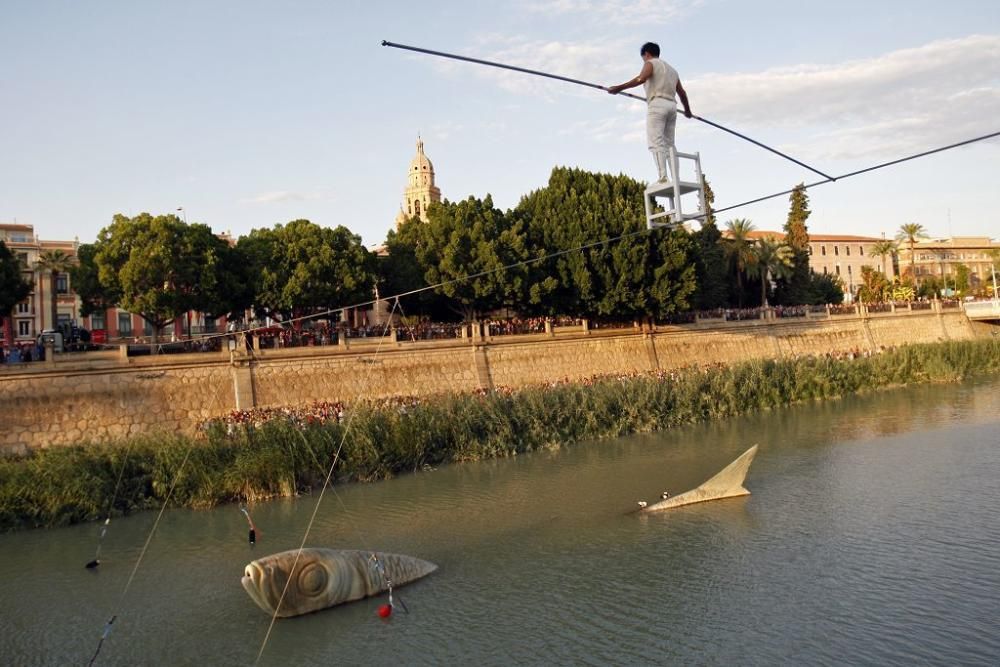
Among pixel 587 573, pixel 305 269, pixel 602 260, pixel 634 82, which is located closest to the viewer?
pixel 634 82

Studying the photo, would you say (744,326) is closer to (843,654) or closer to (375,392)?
(375,392)

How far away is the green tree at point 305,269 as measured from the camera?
127ft

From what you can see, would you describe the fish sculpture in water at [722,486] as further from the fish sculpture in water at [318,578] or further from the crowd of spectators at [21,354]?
the crowd of spectators at [21,354]

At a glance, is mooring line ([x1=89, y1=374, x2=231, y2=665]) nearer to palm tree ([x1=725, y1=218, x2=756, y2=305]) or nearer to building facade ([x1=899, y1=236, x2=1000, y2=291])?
palm tree ([x1=725, y1=218, x2=756, y2=305])

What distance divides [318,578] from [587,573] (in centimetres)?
512

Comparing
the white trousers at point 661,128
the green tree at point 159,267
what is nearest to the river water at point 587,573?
the white trousers at point 661,128

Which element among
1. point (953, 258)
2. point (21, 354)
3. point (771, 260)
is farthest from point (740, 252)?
point (953, 258)

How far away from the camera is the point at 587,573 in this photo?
15531 mm

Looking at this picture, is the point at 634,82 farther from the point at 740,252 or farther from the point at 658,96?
the point at 740,252

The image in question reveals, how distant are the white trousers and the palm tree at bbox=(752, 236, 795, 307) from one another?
2201 inches

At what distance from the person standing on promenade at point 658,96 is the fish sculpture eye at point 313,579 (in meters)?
9.43

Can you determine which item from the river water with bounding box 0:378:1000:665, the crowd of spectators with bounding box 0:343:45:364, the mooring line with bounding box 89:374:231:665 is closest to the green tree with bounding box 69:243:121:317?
the crowd of spectators with bounding box 0:343:45:364

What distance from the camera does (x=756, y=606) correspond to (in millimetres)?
13547

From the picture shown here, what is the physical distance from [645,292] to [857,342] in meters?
23.3
